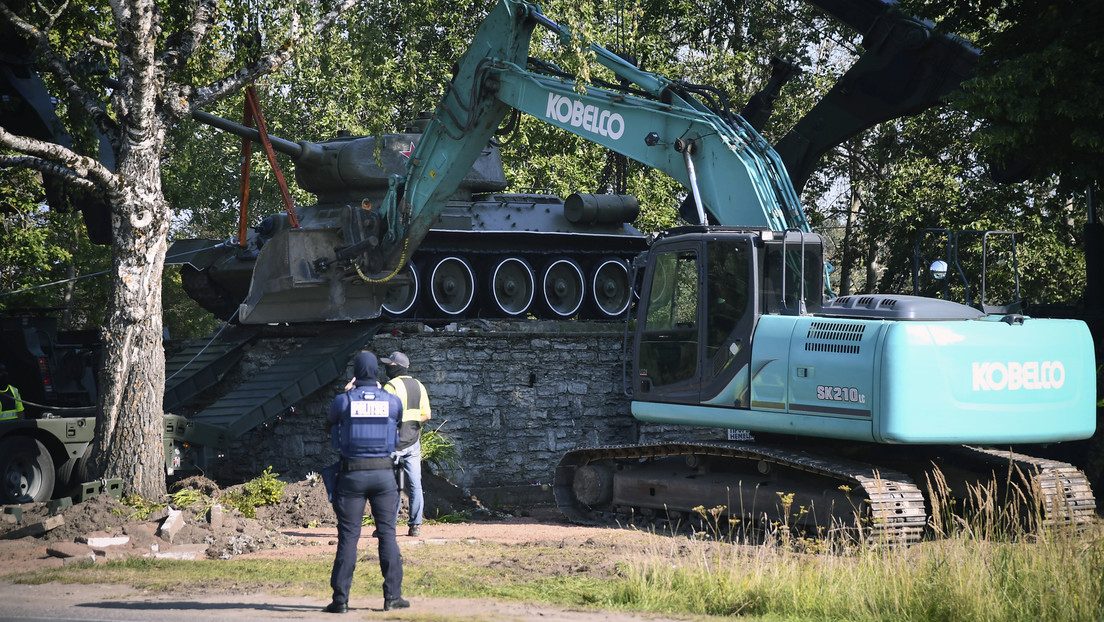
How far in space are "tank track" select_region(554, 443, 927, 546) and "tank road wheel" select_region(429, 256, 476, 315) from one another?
21.2 feet

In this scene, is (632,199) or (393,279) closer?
(393,279)

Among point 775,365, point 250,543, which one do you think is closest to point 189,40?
point 250,543

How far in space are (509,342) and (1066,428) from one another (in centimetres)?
759

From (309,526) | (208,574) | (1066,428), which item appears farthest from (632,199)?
(208,574)

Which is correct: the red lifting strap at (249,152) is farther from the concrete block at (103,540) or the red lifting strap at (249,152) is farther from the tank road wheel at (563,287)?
the concrete block at (103,540)

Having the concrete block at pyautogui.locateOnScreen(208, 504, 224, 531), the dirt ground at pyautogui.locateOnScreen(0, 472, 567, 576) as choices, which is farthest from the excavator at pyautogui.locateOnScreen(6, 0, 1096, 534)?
the concrete block at pyautogui.locateOnScreen(208, 504, 224, 531)

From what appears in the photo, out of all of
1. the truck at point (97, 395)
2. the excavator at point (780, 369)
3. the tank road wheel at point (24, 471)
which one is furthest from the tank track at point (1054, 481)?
the tank road wheel at point (24, 471)

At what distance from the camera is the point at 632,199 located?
19.8 m

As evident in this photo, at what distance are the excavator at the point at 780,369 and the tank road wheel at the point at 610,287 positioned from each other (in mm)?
6133

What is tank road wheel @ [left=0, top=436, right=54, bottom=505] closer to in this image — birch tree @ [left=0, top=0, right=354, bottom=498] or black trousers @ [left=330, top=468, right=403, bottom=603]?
birch tree @ [left=0, top=0, right=354, bottom=498]

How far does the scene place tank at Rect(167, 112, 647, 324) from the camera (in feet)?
52.9

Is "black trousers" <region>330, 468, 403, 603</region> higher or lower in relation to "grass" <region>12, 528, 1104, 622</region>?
higher

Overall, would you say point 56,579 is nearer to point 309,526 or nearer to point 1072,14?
point 309,526

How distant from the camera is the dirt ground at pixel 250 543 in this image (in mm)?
7645
